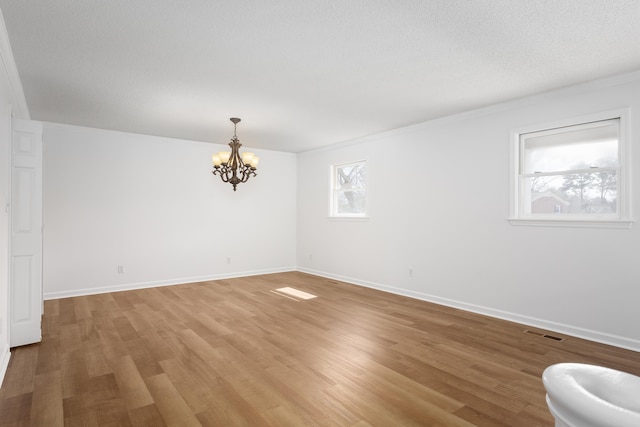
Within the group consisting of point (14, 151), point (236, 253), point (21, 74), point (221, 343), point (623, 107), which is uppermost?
point (21, 74)

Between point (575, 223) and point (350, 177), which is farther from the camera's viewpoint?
point (350, 177)

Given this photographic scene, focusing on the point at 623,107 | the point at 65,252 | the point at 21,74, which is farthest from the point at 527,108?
the point at 65,252

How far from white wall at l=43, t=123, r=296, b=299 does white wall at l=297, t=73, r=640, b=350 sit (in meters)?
1.57

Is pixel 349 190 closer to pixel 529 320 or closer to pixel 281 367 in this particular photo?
pixel 529 320

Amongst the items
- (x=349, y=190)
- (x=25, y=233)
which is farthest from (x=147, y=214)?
(x=349, y=190)

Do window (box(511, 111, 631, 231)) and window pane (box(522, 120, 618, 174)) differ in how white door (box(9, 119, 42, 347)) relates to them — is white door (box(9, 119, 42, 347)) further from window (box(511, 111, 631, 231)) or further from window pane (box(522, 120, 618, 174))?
window pane (box(522, 120, 618, 174))

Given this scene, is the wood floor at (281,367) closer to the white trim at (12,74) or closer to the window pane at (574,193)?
the window pane at (574,193)

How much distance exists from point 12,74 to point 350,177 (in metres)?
4.65

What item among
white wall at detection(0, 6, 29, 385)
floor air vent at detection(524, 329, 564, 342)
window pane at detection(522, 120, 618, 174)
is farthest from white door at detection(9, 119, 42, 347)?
window pane at detection(522, 120, 618, 174)

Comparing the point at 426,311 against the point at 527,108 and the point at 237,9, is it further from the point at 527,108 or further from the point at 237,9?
the point at 237,9

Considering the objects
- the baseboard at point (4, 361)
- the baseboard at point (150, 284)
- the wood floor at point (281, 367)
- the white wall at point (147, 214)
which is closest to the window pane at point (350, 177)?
the white wall at point (147, 214)

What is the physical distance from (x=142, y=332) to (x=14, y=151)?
2043mm

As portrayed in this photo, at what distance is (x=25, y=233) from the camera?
10.7ft

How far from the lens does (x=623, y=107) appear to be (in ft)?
10.6
